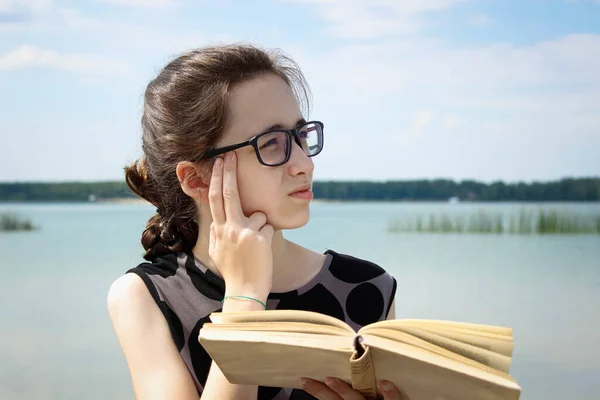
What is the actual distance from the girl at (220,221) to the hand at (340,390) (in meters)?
0.19

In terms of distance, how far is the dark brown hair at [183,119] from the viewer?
1.92m

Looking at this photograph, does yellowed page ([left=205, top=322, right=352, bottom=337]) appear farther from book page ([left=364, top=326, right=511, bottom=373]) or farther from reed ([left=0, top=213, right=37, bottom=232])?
reed ([left=0, top=213, right=37, bottom=232])

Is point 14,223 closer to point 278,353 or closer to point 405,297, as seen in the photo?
point 405,297

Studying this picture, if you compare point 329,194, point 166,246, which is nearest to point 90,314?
point 166,246

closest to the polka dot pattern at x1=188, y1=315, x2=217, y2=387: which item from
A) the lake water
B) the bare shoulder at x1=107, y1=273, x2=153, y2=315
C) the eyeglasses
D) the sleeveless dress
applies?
the sleeveless dress

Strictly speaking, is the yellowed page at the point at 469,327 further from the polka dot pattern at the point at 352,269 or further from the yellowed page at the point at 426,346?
the polka dot pattern at the point at 352,269

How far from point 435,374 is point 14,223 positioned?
14590 mm

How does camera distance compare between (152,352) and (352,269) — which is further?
(352,269)

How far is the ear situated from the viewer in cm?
195

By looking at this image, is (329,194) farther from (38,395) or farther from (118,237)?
(38,395)

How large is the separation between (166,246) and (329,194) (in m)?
19.9

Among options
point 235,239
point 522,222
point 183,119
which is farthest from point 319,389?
point 522,222

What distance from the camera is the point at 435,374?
133 cm

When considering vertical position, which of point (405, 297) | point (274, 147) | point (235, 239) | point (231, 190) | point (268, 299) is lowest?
point (405, 297)
